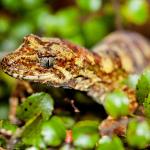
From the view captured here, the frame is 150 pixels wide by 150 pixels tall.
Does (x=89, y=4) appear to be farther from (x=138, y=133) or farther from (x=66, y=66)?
(x=138, y=133)

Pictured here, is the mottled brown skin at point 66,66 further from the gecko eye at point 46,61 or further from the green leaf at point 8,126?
the green leaf at point 8,126

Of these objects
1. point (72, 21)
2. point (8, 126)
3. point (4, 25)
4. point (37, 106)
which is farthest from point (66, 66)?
point (4, 25)

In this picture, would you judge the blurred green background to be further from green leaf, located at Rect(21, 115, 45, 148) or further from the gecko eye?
green leaf, located at Rect(21, 115, 45, 148)

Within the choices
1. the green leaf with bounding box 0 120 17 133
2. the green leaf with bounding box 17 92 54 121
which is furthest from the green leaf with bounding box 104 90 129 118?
the green leaf with bounding box 0 120 17 133

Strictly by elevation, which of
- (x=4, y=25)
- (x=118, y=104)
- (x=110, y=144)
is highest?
A: (x=4, y=25)

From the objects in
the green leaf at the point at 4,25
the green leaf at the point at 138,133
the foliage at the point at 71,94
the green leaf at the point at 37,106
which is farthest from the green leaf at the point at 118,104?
the green leaf at the point at 4,25

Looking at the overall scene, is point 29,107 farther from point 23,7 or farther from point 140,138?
point 23,7
